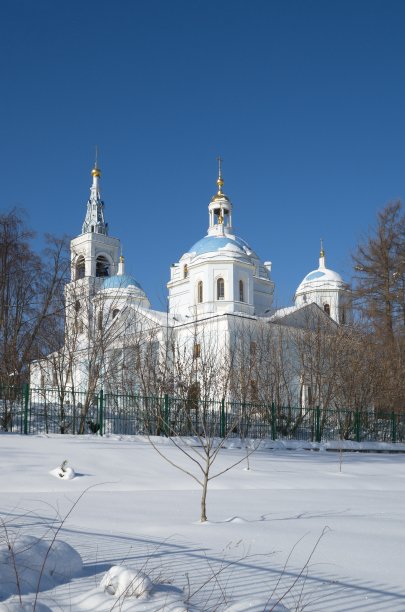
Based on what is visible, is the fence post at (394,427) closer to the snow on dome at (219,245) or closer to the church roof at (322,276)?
the snow on dome at (219,245)

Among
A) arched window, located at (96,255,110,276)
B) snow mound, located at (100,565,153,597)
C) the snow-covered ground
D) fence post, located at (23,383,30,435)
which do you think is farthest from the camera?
arched window, located at (96,255,110,276)

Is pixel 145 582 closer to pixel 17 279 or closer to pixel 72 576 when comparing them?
pixel 72 576

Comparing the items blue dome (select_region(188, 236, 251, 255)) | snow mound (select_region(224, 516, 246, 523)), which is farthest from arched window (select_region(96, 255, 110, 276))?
snow mound (select_region(224, 516, 246, 523))

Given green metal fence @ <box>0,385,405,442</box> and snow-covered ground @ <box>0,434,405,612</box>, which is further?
green metal fence @ <box>0,385,405,442</box>

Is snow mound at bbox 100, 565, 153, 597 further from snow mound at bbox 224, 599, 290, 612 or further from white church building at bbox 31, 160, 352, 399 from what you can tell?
white church building at bbox 31, 160, 352, 399

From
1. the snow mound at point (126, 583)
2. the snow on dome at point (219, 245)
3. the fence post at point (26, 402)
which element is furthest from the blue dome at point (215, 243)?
the snow mound at point (126, 583)

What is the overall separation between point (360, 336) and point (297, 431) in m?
6.34

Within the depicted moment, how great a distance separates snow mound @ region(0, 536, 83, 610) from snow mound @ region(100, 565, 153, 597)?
483 mm

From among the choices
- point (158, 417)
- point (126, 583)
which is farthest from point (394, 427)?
point (126, 583)

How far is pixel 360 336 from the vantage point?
27594 mm

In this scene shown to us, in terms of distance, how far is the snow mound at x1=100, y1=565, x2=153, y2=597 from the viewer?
4.39m

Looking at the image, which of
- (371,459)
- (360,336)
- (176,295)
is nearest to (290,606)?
(371,459)

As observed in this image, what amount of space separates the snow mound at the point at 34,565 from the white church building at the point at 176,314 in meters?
14.4

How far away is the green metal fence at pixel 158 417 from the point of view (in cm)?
1764
